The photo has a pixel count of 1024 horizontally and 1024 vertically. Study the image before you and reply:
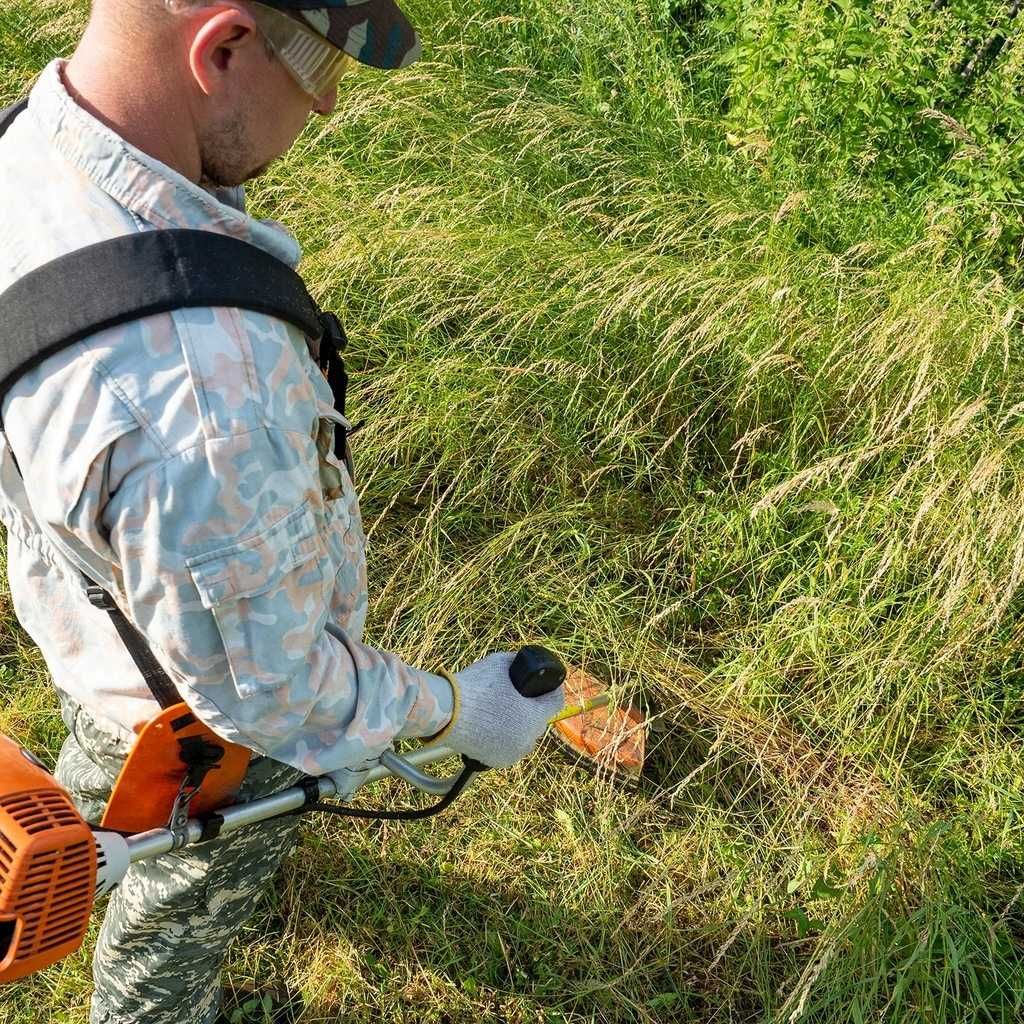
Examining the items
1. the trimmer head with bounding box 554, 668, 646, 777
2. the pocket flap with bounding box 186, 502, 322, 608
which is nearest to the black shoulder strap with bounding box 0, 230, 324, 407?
the pocket flap with bounding box 186, 502, 322, 608

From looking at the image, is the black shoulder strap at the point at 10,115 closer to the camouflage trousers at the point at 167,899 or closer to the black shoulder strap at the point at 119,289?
the black shoulder strap at the point at 119,289

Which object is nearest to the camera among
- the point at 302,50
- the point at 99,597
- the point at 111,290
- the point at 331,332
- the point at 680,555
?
the point at 111,290

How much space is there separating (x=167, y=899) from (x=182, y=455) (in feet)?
3.35

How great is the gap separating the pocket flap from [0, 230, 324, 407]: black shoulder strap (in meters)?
0.28

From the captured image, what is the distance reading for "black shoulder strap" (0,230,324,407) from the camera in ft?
4.22

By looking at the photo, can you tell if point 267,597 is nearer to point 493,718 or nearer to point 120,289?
point 120,289

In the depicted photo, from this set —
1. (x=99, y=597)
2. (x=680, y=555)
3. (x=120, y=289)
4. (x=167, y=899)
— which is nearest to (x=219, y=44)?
(x=120, y=289)

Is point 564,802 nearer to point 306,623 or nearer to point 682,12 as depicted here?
point 306,623

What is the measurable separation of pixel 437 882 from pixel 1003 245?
2500 mm

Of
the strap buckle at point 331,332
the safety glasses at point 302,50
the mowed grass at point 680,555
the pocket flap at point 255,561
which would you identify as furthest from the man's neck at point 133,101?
the mowed grass at point 680,555

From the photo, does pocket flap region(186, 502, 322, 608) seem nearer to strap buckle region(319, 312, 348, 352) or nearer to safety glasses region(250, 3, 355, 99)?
strap buckle region(319, 312, 348, 352)

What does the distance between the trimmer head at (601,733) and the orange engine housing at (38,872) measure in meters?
1.50

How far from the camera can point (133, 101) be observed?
138 centimetres

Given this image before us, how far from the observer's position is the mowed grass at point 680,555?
2676 mm
